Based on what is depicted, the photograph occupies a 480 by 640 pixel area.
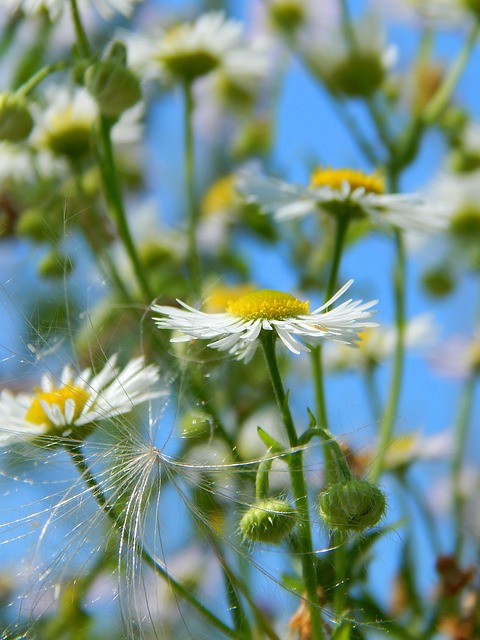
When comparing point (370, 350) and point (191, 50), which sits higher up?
point (191, 50)

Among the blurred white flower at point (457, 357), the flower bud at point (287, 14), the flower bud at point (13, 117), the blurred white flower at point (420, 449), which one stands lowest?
the blurred white flower at point (457, 357)

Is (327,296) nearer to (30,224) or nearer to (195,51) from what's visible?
(30,224)

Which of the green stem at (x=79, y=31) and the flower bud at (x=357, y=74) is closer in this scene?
the green stem at (x=79, y=31)

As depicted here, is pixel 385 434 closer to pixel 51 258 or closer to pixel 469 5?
pixel 51 258

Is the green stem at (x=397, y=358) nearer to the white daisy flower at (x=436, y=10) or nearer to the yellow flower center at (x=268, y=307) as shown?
the yellow flower center at (x=268, y=307)

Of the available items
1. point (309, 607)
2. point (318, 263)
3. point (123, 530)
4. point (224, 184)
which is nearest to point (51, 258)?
point (123, 530)

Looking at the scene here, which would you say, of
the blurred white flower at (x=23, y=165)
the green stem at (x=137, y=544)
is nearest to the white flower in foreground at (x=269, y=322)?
the green stem at (x=137, y=544)

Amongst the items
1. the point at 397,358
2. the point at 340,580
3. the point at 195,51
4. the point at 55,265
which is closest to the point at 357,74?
the point at 195,51
